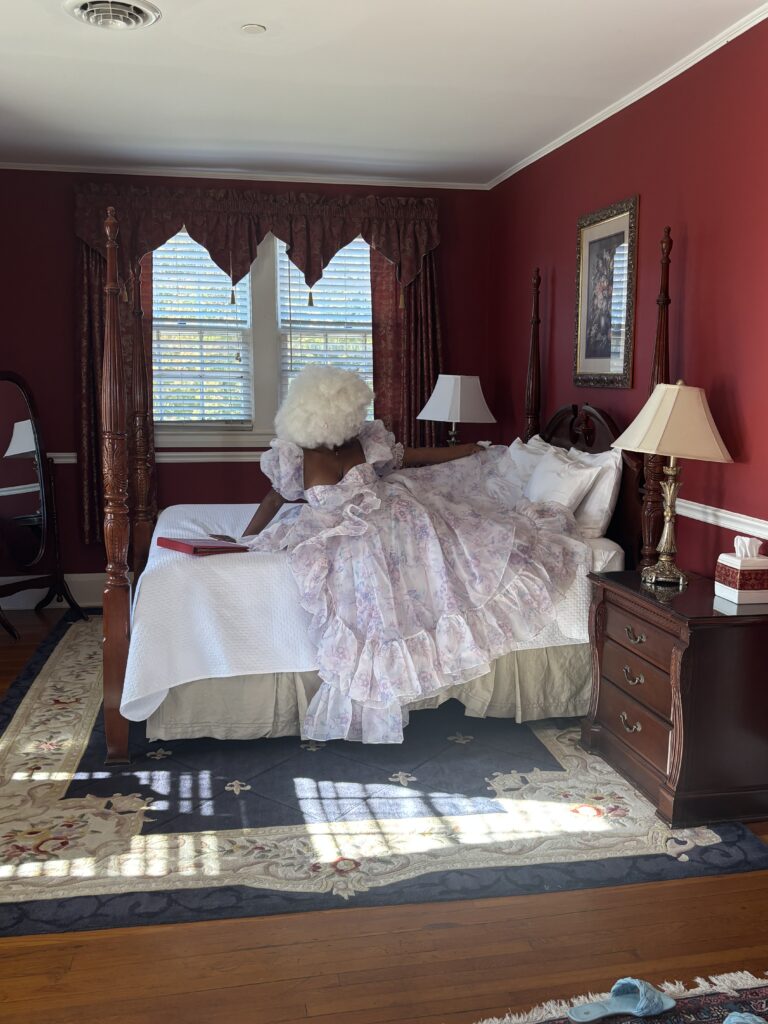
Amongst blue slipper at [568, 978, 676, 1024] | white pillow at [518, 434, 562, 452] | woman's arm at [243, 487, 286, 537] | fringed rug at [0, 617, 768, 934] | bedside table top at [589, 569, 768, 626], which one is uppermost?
white pillow at [518, 434, 562, 452]

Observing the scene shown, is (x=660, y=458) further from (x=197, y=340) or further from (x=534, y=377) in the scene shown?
(x=197, y=340)

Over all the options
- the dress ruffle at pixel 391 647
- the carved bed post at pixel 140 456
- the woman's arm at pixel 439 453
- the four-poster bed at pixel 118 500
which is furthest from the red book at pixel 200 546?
the carved bed post at pixel 140 456

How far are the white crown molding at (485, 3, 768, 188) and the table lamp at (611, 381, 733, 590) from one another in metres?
1.27

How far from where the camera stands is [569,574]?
141 inches

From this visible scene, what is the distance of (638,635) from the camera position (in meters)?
3.12

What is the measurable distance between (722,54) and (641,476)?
1.61 m

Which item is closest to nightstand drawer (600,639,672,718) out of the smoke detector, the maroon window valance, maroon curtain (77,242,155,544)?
the smoke detector

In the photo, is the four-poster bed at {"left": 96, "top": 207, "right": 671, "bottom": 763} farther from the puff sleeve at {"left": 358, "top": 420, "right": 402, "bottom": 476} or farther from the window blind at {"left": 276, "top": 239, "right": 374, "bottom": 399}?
the window blind at {"left": 276, "top": 239, "right": 374, "bottom": 399}

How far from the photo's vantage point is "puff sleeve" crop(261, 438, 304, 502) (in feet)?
12.6

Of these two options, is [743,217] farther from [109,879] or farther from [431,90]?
[109,879]

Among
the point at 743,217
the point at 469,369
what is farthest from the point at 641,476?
the point at 469,369

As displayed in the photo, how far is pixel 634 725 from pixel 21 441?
3767 mm

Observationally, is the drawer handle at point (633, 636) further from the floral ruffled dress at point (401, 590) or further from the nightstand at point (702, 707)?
the floral ruffled dress at point (401, 590)

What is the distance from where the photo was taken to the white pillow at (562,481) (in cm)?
386
